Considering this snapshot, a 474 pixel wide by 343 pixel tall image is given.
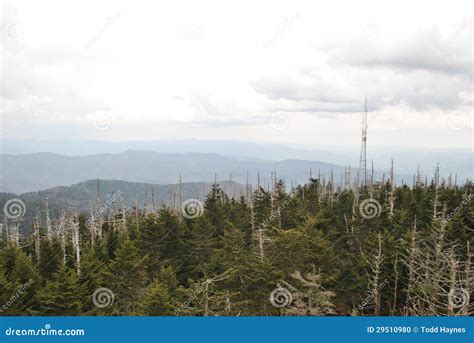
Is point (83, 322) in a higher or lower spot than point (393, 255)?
higher

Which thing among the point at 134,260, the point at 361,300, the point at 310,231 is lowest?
the point at 361,300

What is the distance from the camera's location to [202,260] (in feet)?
140

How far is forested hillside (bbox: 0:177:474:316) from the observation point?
22.9 meters

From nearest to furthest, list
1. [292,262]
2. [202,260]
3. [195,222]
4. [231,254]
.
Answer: [292,262] < [231,254] < [202,260] < [195,222]

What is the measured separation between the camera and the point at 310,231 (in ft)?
108

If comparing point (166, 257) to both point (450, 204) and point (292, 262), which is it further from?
point (450, 204)

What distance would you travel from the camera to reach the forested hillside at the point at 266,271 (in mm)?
22922

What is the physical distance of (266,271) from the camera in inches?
1072

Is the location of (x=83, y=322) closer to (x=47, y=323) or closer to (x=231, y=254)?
(x=47, y=323)

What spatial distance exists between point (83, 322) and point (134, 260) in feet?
66.4

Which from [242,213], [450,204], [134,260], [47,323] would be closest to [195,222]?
[242,213]

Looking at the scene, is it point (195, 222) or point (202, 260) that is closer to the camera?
point (202, 260)

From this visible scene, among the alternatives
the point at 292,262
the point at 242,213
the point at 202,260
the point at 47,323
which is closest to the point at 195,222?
the point at 202,260

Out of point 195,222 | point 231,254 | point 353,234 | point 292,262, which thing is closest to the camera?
point 292,262
